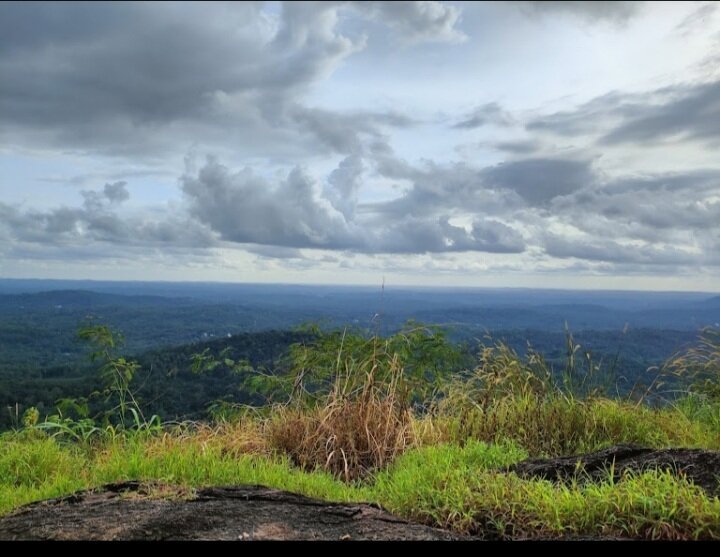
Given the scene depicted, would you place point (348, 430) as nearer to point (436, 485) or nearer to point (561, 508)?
point (436, 485)

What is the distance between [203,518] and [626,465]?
2.56 metres

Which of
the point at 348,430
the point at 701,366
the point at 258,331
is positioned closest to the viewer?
the point at 348,430

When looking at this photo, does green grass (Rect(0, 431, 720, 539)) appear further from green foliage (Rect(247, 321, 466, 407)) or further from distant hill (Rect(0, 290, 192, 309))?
distant hill (Rect(0, 290, 192, 309))

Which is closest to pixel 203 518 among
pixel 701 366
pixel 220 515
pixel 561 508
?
pixel 220 515

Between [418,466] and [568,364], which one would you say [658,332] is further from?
[418,466]

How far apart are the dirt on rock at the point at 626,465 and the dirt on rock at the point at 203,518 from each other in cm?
121

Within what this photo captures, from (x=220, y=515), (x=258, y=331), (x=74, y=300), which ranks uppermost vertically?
(x=220, y=515)

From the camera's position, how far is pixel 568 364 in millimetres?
6203

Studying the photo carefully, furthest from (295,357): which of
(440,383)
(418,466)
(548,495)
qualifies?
(548,495)

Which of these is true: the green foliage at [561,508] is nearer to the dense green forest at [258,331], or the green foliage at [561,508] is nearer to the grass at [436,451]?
the grass at [436,451]

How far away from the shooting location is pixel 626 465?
3949 mm

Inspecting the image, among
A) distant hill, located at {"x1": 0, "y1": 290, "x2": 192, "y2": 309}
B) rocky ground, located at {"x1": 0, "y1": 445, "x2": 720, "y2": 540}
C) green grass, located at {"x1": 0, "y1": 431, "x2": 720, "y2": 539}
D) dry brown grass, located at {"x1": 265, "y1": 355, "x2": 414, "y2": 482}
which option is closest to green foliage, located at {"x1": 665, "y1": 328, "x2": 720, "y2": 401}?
green grass, located at {"x1": 0, "y1": 431, "x2": 720, "y2": 539}

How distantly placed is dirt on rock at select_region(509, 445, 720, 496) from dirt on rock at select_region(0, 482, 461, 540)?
1.21 meters

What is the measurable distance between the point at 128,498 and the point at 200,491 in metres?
0.38
